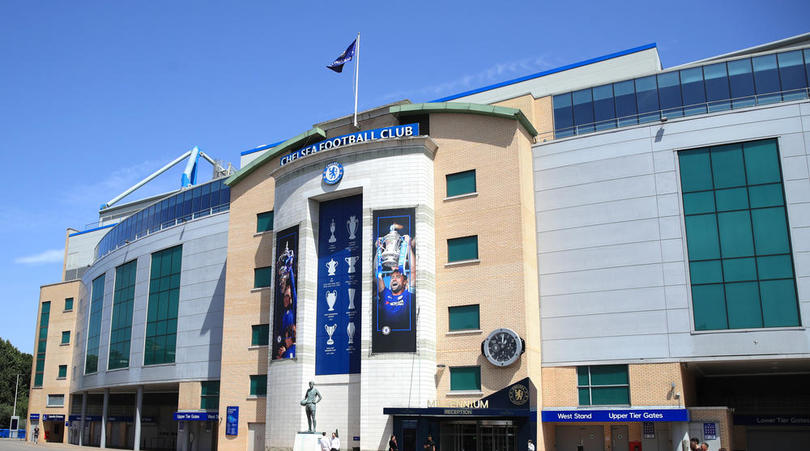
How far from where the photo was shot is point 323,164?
46.7 metres

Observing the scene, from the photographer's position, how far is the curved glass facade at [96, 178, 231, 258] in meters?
59.6

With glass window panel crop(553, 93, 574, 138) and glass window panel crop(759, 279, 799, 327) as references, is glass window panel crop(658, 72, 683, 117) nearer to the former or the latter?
glass window panel crop(553, 93, 574, 138)

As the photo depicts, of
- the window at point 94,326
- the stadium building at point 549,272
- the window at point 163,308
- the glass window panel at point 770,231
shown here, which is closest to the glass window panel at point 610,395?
the stadium building at point 549,272

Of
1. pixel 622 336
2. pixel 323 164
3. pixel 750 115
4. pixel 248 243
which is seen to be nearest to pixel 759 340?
pixel 622 336

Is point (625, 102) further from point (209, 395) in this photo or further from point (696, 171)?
point (209, 395)

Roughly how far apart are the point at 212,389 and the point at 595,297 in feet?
97.3

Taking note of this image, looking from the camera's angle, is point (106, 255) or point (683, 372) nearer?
point (683, 372)

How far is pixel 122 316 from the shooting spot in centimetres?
6531

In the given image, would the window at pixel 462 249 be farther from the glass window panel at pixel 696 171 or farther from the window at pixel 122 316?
the window at pixel 122 316

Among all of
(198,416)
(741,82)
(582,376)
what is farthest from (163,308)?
(741,82)

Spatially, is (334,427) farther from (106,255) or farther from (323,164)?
→ (106,255)

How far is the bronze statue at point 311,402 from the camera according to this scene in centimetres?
4072

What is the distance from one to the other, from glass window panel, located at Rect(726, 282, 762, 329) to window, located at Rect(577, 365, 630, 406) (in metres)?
6.16

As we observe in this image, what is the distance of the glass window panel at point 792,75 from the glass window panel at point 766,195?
5491 mm
